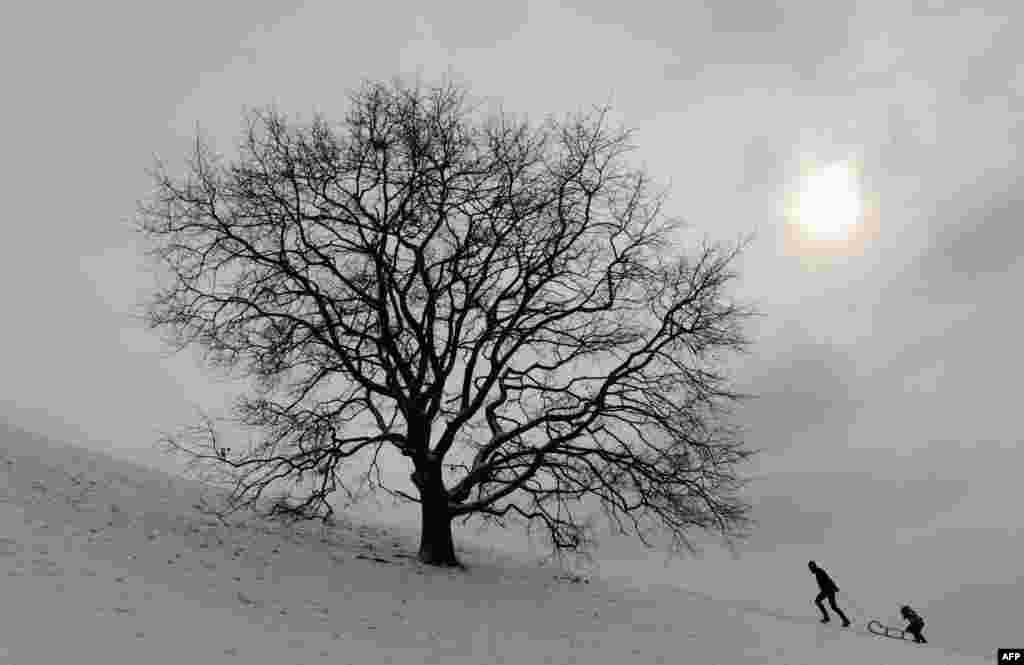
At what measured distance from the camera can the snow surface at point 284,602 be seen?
947cm

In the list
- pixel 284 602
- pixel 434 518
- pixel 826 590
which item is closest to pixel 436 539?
pixel 434 518

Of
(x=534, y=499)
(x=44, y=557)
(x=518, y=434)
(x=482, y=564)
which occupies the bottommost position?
(x=44, y=557)

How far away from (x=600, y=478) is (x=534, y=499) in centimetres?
174

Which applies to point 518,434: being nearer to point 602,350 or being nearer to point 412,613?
point 602,350

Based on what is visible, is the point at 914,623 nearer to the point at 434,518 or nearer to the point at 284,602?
the point at 434,518

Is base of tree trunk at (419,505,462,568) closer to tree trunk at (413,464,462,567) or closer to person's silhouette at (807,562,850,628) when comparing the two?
tree trunk at (413,464,462,567)

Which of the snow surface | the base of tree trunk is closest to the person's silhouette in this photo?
the snow surface

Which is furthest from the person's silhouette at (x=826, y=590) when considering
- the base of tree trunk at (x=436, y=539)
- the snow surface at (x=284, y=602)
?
the base of tree trunk at (x=436, y=539)

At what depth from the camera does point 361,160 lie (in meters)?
16.8

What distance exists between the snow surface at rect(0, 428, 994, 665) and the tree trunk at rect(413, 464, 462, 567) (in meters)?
0.68

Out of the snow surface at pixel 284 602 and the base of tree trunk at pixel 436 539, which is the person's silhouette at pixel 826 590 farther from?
the base of tree trunk at pixel 436 539

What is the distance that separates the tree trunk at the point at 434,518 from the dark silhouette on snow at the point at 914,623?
12661mm

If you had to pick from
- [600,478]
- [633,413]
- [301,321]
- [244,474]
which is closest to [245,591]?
[244,474]

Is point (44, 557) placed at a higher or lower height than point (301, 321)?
lower
